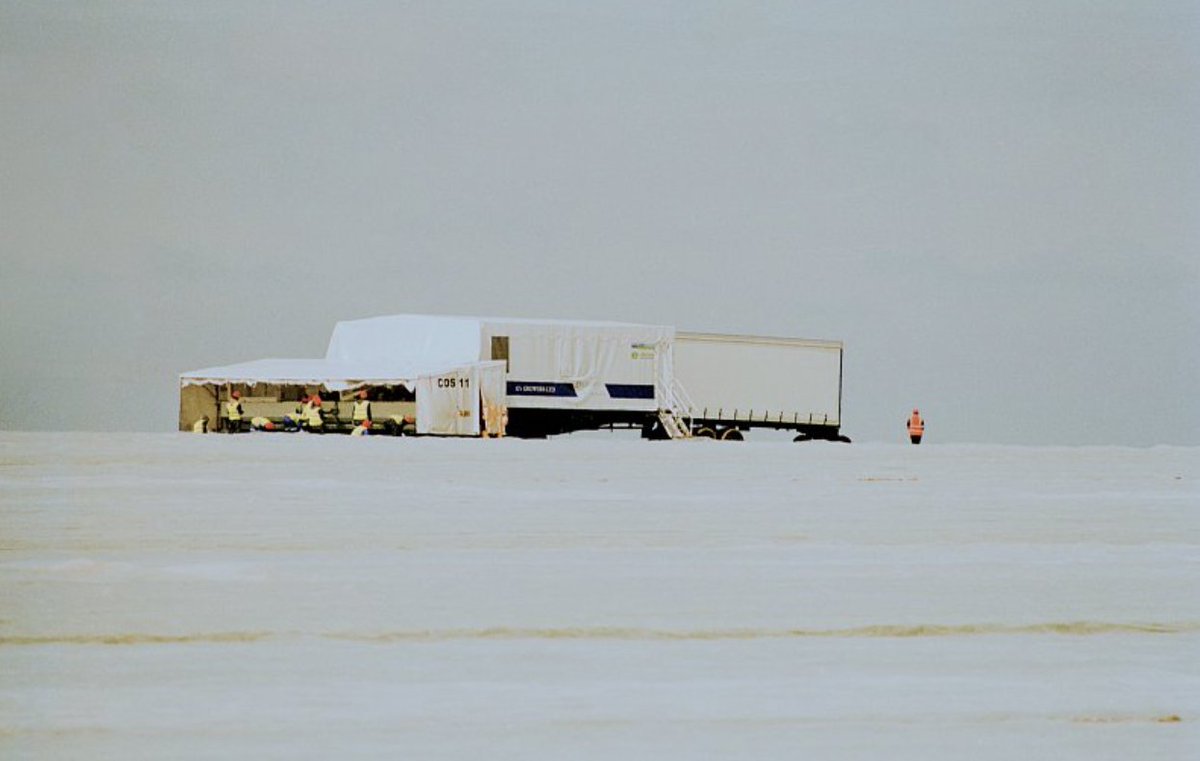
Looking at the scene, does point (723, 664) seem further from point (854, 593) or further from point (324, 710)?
point (854, 593)

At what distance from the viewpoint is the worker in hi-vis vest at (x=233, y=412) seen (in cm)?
3756

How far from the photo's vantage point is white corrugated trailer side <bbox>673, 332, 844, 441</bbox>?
40062 mm

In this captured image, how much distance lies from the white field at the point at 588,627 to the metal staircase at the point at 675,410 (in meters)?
23.4

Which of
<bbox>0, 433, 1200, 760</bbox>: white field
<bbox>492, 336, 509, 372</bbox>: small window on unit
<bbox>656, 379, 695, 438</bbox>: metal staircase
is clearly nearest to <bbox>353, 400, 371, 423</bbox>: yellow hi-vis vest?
<bbox>492, 336, 509, 372</bbox>: small window on unit

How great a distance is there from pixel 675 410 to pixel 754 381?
2221mm

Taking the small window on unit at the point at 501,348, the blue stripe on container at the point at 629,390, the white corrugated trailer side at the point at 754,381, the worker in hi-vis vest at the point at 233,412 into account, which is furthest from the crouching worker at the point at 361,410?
the white corrugated trailer side at the point at 754,381

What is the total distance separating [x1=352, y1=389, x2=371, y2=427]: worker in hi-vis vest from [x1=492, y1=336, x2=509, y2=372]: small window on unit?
3208 mm

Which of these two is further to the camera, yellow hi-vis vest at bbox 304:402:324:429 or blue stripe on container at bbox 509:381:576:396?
blue stripe on container at bbox 509:381:576:396

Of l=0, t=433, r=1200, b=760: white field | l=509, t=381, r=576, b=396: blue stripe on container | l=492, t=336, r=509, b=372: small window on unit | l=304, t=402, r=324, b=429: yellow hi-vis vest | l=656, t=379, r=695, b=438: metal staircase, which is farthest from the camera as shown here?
Answer: l=656, t=379, r=695, b=438: metal staircase

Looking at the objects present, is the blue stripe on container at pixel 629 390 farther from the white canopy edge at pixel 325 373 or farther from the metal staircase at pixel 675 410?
the white canopy edge at pixel 325 373

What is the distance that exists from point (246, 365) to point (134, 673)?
3325 cm

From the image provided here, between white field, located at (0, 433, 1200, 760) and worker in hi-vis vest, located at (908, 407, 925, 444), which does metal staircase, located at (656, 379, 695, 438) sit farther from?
white field, located at (0, 433, 1200, 760)

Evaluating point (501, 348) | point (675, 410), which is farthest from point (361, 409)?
point (675, 410)

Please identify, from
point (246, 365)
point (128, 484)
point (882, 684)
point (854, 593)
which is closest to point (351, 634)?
point (882, 684)
